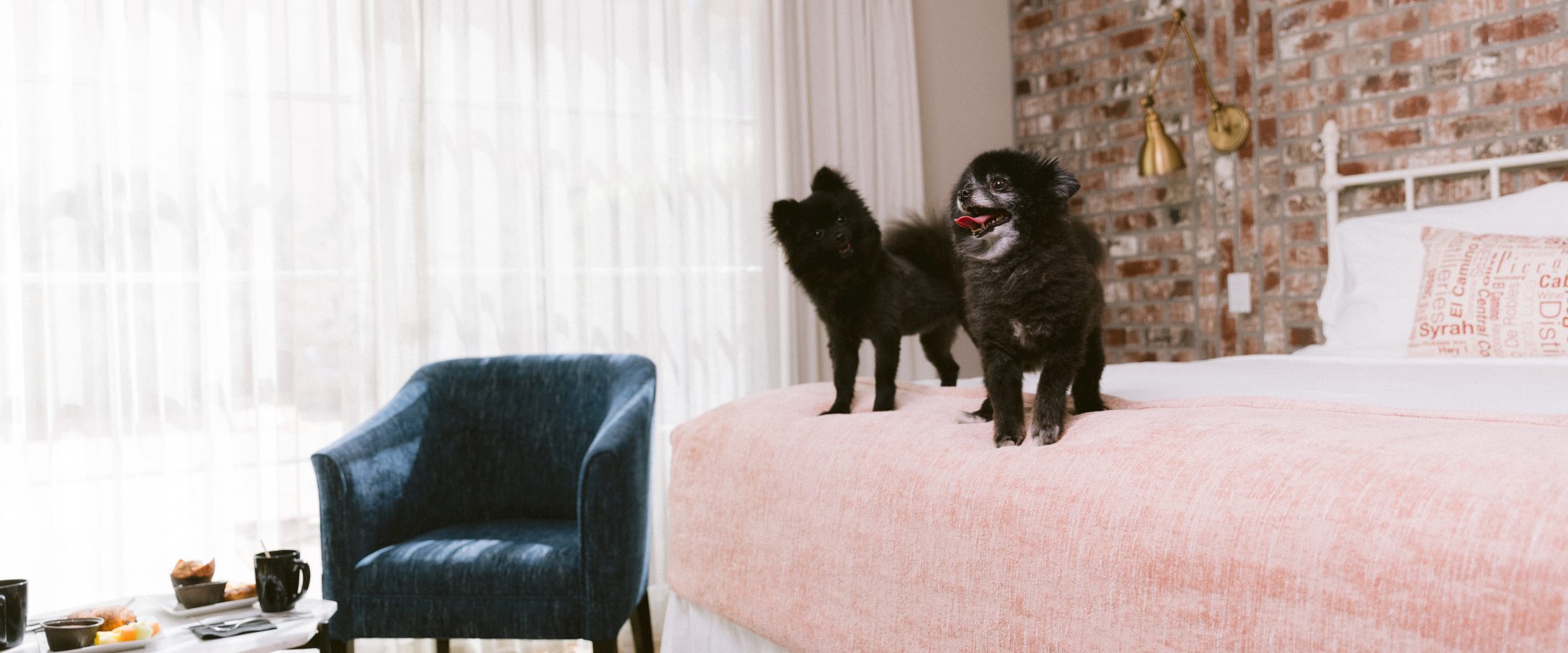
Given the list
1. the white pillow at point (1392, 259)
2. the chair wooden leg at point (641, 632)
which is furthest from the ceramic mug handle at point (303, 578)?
the white pillow at point (1392, 259)

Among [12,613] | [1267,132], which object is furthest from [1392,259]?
[12,613]

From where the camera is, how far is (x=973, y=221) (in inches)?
44.6

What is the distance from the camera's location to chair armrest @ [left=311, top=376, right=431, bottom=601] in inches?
72.0

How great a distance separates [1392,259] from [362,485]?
7.60 feet

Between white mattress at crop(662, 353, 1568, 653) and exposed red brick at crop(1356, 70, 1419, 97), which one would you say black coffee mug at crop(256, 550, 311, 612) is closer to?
white mattress at crop(662, 353, 1568, 653)

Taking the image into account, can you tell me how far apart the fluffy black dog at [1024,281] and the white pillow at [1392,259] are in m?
1.41

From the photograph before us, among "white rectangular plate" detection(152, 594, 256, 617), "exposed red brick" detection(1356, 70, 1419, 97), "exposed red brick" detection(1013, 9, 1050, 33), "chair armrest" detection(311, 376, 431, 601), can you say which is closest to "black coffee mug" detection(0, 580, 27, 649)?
"white rectangular plate" detection(152, 594, 256, 617)

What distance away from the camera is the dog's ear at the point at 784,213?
4.80 ft

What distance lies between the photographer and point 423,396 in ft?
7.54

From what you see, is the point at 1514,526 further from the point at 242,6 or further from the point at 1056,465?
the point at 242,6

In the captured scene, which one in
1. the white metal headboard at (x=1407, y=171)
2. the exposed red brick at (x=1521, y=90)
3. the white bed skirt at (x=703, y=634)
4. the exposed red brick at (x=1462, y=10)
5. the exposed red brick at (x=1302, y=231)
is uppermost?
the exposed red brick at (x=1462, y=10)

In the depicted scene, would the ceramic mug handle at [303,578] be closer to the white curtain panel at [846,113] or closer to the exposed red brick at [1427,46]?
the white curtain panel at [846,113]

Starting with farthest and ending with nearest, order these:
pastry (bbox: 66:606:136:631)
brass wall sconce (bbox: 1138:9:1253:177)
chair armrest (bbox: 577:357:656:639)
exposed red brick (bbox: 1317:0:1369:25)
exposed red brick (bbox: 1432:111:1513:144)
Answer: brass wall sconce (bbox: 1138:9:1253:177) < exposed red brick (bbox: 1317:0:1369:25) < exposed red brick (bbox: 1432:111:1513:144) < chair armrest (bbox: 577:357:656:639) < pastry (bbox: 66:606:136:631)

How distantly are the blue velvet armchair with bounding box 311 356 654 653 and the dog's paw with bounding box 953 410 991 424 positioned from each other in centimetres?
73
